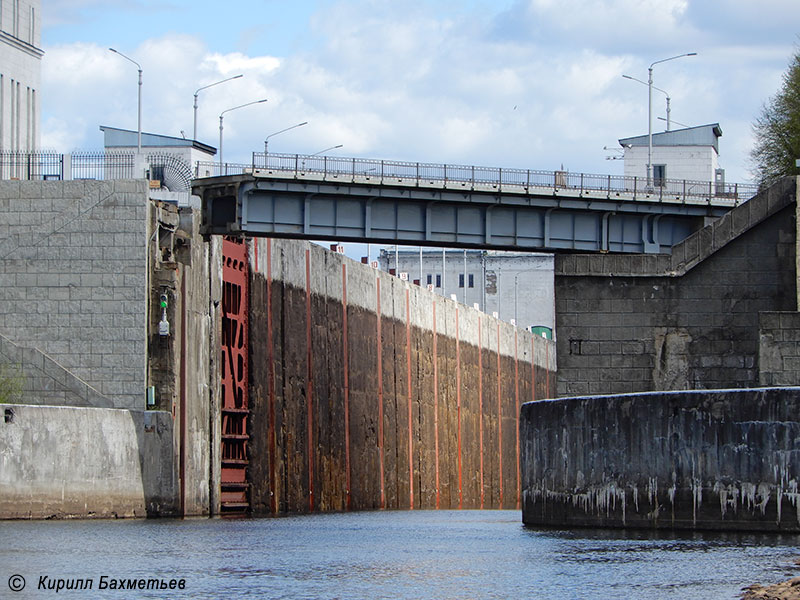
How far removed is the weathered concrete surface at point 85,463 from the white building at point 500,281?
8369 cm

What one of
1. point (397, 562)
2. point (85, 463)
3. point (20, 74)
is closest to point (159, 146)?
point (20, 74)

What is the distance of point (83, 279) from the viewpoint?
171 feet

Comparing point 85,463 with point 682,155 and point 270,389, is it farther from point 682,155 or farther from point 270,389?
point 682,155

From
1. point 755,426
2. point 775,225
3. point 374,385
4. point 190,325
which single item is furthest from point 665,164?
point 755,426

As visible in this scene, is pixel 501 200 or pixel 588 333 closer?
pixel 588 333

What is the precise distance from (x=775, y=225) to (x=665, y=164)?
65.7 m

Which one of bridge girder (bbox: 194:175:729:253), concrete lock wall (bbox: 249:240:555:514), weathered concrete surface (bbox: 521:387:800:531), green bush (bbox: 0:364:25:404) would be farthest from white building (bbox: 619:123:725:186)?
weathered concrete surface (bbox: 521:387:800:531)

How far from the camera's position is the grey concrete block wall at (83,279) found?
51.7 metres

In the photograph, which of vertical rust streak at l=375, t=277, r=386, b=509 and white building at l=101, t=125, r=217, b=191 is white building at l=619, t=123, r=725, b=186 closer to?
white building at l=101, t=125, r=217, b=191

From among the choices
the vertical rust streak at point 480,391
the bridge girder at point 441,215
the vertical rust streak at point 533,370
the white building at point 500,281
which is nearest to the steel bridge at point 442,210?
the bridge girder at point 441,215

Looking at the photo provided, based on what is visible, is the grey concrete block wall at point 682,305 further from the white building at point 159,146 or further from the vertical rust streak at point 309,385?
the white building at point 159,146

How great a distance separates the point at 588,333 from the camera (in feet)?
142

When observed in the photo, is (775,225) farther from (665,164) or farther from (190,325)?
(665,164)

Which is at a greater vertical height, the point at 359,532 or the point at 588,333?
the point at 588,333
